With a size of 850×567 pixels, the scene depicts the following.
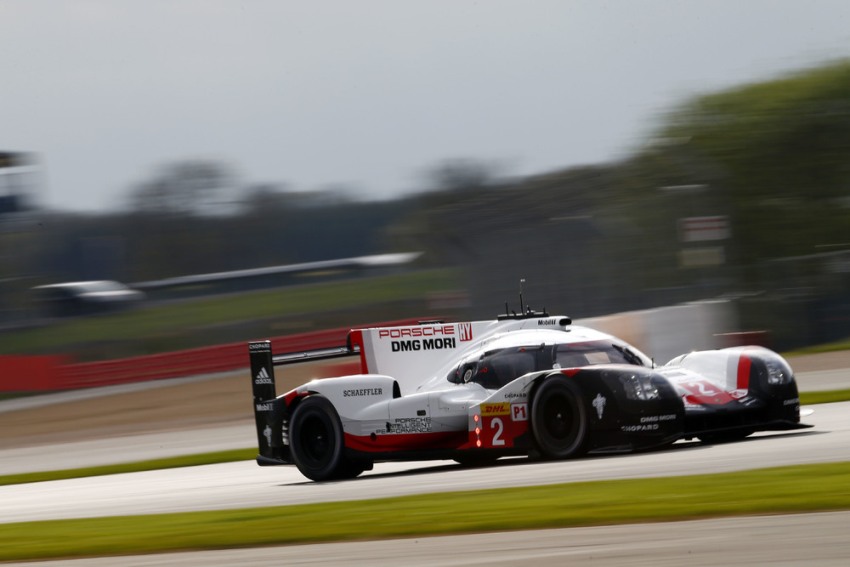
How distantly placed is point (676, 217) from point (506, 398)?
2156 centimetres

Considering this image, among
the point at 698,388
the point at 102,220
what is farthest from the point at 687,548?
the point at 102,220

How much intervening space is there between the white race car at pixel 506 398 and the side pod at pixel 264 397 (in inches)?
0.5

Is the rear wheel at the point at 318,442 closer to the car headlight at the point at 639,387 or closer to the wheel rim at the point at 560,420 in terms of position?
the wheel rim at the point at 560,420

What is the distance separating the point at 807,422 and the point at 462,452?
3.48 m

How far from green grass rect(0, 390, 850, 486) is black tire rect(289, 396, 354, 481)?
14.9 ft

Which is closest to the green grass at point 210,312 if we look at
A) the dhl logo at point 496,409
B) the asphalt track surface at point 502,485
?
the asphalt track surface at point 502,485

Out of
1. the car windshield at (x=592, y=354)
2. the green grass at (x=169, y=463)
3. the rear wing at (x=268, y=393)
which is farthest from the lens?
the green grass at (x=169, y=463)

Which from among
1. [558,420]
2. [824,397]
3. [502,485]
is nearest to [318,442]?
[558,420]

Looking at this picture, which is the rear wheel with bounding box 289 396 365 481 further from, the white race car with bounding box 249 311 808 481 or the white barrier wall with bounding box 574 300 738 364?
the white barrier wall with bounding box 574 300 738 364

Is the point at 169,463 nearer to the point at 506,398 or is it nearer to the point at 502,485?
the point at 506,398

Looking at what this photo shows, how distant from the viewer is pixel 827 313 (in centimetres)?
3020

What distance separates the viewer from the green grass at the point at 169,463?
54.3 ft

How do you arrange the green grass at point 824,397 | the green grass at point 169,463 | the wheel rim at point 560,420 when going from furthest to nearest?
the green grass at point 169,463 → the green grass at point 824,397 → the wheel rim at point 560,420

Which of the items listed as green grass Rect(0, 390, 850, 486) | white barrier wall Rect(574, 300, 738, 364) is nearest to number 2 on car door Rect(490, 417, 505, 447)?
green grass Rect(0, 390, 850, 486)
